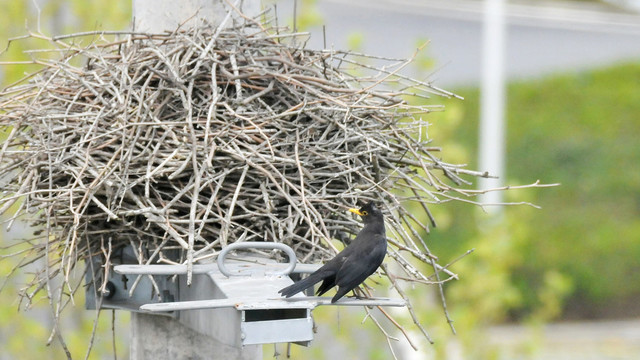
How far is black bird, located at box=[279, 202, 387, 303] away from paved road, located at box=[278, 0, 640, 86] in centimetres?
1257

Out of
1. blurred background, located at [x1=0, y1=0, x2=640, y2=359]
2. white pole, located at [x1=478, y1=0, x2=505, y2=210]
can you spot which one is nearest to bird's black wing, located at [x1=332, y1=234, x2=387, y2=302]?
blurred background, located at [x1=0, y1=0, x2=640, y2=359]

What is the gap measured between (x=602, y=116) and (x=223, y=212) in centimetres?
1312

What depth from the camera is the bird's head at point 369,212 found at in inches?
129

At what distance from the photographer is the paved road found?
1694cm

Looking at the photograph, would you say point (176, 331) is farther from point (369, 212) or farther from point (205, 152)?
point (369, 212)

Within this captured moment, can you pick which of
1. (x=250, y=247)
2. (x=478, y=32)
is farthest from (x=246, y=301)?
(x=478, y=32)

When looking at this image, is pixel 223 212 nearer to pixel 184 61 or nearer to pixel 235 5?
pixel 184 61

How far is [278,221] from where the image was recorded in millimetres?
3242

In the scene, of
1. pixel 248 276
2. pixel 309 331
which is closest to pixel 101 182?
pixel 248 276

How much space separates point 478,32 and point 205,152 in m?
15.8

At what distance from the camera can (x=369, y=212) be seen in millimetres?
3287

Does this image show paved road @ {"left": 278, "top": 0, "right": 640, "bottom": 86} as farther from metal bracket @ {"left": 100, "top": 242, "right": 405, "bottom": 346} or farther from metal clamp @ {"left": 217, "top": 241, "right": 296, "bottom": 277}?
metal clamp @ {"left": 217, "top": 241, "right": 296, "bottom": 277}

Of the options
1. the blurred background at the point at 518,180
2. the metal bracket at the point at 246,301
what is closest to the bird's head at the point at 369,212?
the metal bracket at the point at 246,301

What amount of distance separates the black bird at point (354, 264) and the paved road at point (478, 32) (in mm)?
12571
